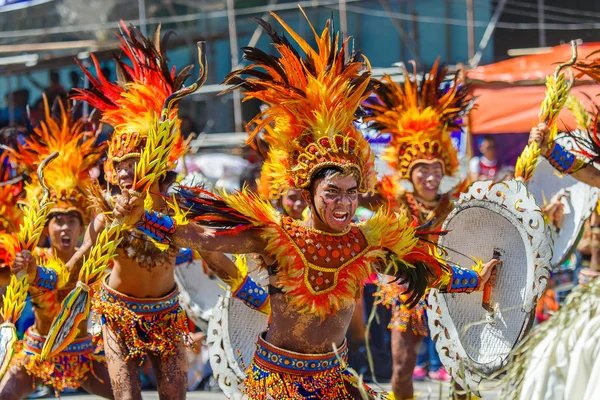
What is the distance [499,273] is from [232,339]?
1.63 meters

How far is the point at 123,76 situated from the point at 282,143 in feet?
5.27

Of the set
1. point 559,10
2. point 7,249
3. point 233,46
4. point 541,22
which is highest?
point 559,10

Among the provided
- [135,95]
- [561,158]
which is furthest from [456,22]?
[135,95]

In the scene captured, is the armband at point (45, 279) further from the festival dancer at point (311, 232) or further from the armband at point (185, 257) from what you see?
the festival dancer at point (311, 232)

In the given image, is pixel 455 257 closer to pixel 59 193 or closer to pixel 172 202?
pixel 172 202

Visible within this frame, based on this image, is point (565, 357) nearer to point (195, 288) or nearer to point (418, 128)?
point (418, 128)

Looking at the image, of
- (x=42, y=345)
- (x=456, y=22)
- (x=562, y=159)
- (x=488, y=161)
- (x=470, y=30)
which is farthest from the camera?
(x=456, y=22)

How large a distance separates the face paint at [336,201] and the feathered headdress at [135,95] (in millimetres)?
1385

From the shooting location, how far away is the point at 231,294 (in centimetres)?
572

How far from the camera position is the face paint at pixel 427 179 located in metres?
6.91

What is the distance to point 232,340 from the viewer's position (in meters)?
5.73

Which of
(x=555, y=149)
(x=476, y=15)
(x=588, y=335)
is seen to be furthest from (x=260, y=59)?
(x=476, y=15)

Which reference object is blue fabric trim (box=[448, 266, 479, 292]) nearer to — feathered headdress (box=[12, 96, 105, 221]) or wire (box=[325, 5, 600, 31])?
feathered headdress (box=[12, 96, 105, 221])

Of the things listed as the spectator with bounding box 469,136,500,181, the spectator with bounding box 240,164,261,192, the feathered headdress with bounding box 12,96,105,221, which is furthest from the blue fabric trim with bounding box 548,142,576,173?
the spectator with bounding box 469,136,500,181
